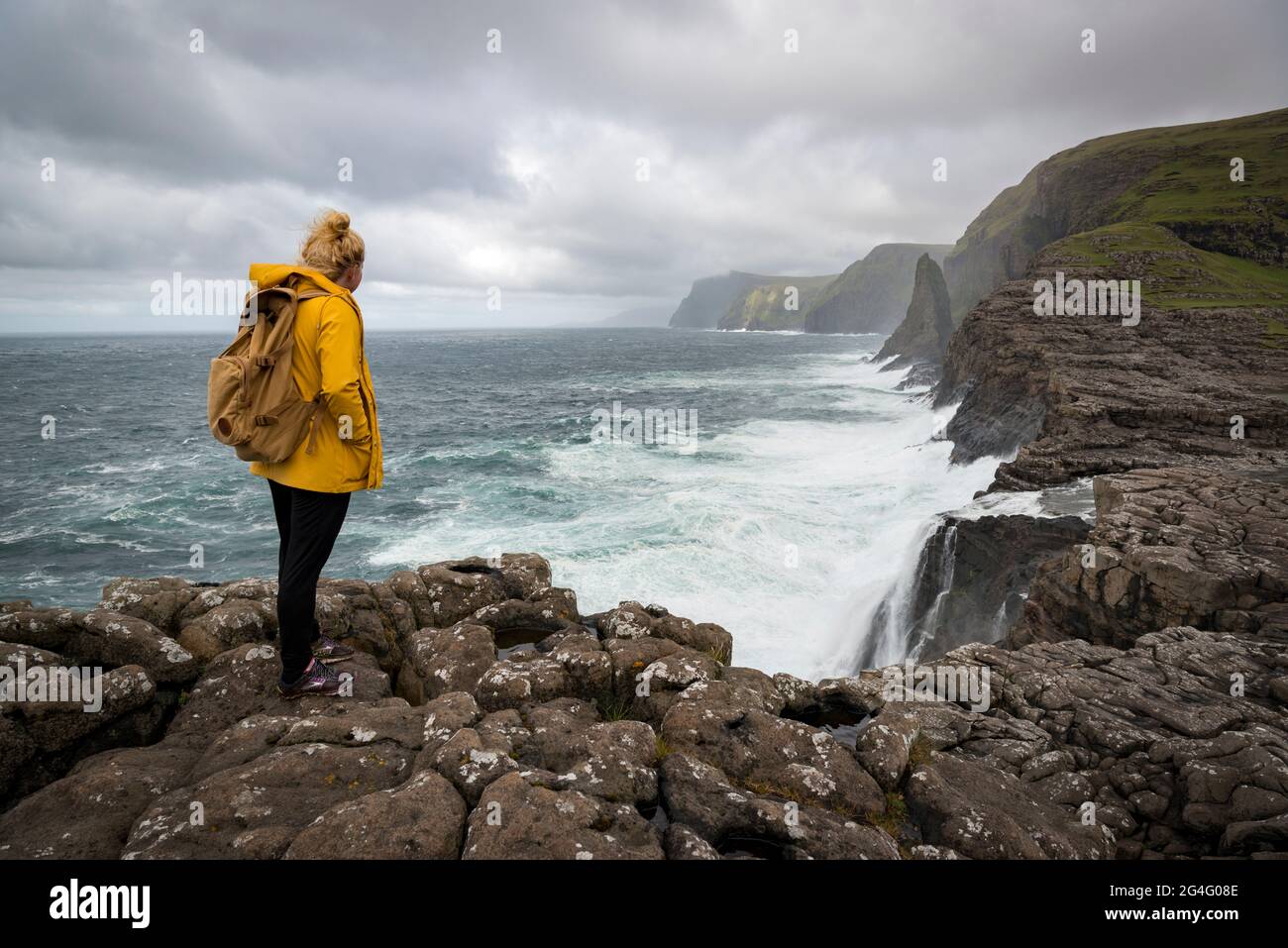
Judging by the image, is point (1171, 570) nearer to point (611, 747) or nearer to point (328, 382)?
point (611, 747)

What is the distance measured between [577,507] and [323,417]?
26.4m

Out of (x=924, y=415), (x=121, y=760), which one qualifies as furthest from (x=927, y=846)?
(x=924, y=415)

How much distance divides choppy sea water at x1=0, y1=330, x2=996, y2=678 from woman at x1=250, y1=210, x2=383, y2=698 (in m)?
14.6

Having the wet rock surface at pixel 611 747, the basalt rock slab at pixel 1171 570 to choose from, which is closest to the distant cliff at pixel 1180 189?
the basalt rock slab at pixel 1171 570

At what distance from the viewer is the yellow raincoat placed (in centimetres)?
474

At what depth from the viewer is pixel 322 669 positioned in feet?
20.8

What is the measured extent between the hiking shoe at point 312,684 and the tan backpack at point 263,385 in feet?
8.78

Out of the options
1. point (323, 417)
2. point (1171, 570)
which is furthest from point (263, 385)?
point (1171, 570)

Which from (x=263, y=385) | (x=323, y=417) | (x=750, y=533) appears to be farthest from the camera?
(x=750, y=533)

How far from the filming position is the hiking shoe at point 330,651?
6824 millimetres

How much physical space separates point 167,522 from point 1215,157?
94257 mm

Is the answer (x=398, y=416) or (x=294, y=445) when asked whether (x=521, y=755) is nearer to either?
(x=294, y=445)

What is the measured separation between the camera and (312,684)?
618 cm

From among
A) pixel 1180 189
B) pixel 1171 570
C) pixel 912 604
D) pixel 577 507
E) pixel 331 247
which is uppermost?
pixel 1180 189
